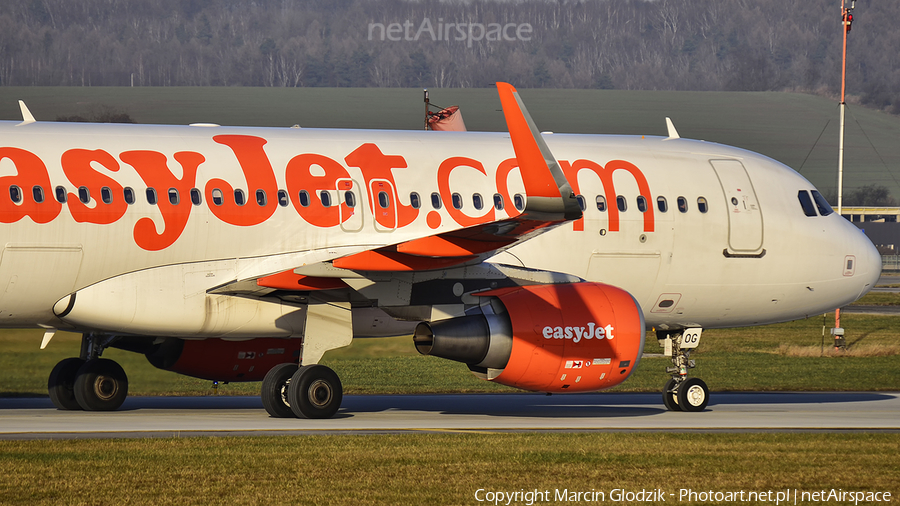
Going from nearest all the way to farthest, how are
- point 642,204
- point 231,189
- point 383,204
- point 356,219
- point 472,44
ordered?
point 231,189 < point 356,219 < point 383,204 < point 642,204 < point 472,44

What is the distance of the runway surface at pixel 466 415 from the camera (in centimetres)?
1560

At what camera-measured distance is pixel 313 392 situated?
16531 mm

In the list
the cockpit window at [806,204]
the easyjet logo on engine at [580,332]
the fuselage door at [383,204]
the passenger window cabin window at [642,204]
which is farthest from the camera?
the cockpit window at [806,204]

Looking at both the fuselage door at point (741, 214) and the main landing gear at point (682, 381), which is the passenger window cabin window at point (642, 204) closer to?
the fuselage door at point (741, 214)

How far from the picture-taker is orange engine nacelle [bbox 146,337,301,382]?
62.7 ft


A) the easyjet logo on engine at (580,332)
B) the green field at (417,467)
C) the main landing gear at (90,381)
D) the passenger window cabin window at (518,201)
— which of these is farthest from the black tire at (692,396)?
the main landing gear at (90,381)

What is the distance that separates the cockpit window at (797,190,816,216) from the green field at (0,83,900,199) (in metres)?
69.9

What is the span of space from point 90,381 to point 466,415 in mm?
6237

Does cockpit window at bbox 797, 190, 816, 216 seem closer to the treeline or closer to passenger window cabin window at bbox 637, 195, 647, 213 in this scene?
passenger window cabin window at bbox 637, 195, 647, 213

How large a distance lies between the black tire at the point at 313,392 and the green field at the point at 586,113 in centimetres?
7030

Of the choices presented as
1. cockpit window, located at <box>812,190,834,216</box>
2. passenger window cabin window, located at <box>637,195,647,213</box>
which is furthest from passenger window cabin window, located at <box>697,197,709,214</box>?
cockpit window, located at <box>812,190,834,216</box>

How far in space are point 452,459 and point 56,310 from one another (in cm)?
694

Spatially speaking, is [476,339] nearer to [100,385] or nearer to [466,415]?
[466,415]

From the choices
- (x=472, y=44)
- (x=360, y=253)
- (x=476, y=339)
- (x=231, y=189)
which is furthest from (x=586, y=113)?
(x=360, y=253)
